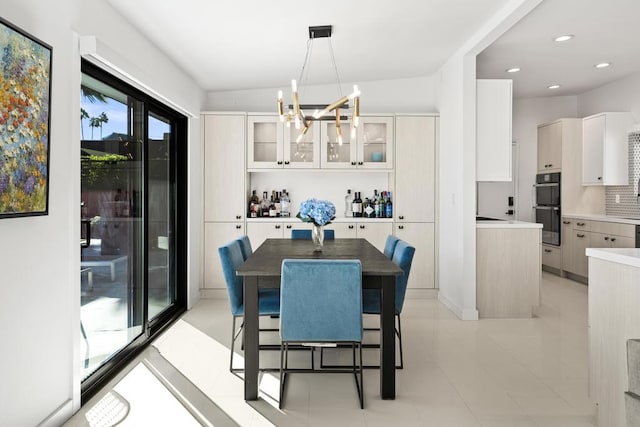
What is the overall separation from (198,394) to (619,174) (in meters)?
5.91

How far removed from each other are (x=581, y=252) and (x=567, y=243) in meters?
0.31

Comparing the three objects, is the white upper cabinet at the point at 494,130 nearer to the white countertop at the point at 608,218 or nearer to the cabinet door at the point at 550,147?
the white countertop at the point at 608,218

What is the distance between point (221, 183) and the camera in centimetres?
532

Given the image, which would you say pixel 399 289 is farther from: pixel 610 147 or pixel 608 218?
pixel 610 147

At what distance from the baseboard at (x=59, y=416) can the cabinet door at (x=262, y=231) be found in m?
3.00

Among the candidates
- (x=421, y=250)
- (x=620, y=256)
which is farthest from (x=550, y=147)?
(x=620, y=256)

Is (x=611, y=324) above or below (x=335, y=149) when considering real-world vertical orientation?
below

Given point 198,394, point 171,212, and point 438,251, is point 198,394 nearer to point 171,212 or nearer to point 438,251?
point 171,212

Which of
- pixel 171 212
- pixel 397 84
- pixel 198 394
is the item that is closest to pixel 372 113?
pixel 397 84

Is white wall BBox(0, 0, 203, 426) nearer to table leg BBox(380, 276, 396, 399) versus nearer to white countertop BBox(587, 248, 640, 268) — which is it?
table leg BBox(380, 276, 396, 399)

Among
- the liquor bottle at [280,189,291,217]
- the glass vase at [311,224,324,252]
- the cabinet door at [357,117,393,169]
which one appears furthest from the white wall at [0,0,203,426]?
the cabinet door at [357,117,393,169]

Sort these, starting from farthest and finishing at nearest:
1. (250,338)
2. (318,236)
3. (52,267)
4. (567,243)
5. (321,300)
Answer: (567,243), (318,236), (250,338), (321,300), (52,267)

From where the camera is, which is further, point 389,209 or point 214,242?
point 389,209

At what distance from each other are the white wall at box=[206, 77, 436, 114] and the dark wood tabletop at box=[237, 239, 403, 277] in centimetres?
225
